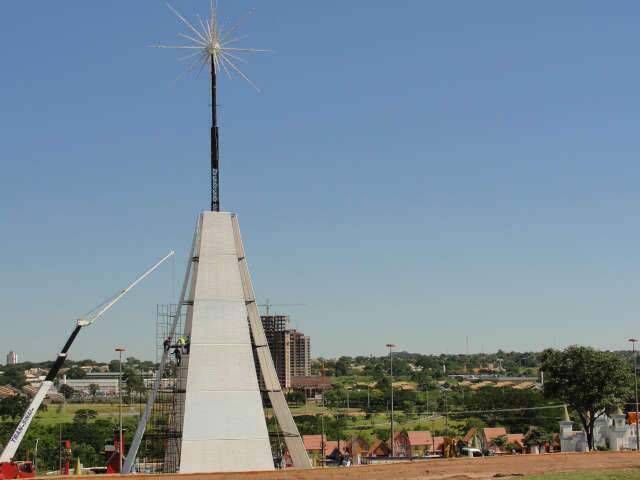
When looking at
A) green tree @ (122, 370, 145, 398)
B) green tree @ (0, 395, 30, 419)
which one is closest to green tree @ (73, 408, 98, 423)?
green tree @ (122, 370, 145, 398)

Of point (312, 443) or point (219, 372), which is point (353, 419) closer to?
point (312, 443)

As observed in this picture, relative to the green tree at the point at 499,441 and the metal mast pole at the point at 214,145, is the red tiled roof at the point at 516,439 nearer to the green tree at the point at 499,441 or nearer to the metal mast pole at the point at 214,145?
the green tree at the point at 499,441

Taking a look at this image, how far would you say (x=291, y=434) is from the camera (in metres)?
39.6

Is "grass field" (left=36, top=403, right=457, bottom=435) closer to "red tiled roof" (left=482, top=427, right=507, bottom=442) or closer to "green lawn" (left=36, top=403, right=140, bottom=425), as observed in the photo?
"green lawn" (left=36, top=403, right=140, bottom=425)

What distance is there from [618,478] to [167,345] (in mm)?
19399

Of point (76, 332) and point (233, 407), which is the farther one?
point (76, 332)

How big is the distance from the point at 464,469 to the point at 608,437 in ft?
137

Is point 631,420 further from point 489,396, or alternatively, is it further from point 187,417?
point 489,396

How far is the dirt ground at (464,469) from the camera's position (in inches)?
1303

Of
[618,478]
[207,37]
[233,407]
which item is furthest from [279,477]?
[207,37]

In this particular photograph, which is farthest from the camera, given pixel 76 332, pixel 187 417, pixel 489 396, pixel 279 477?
pixel 489 396

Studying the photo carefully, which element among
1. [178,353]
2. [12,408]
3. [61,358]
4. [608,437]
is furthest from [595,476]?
[12,408]

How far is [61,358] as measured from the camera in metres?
40.8

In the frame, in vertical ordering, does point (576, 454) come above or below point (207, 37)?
below
